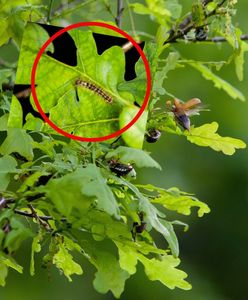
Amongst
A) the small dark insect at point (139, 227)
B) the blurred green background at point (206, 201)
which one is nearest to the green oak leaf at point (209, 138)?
the small dark insect at point (139, 227)

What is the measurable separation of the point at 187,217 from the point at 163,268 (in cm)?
260

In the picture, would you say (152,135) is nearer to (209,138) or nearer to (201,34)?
(209,138)

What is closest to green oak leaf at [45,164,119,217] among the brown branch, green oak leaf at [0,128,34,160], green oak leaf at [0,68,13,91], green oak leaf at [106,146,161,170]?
green oak leaf at [106,146,161,170]

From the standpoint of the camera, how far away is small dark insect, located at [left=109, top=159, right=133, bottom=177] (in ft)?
4.23

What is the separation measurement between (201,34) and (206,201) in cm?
228

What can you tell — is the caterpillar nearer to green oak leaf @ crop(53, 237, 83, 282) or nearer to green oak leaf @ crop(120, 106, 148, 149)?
green oak leaf @ crop(120, 106, 148, 149)

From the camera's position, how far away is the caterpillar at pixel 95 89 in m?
1.33

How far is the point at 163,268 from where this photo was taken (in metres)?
1.37

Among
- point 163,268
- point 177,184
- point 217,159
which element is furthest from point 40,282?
point 163,268

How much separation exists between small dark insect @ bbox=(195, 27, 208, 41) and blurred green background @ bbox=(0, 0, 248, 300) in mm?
1184

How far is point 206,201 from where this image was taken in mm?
3846

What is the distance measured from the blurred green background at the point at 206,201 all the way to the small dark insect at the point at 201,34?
46.6 inches

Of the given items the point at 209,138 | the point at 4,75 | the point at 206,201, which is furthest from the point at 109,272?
the point at 206,201

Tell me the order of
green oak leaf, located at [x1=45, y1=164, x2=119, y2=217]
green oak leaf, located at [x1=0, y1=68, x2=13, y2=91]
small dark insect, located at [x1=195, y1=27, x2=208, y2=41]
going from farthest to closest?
1. small dark insect, located at [x1=195, y1=27, x2=208, y2=41]
2. green oak leaf, located at [x1=0, y1=68, x2=13, y2=91]
3. green oak leaf, located at [x1=45, y1=164, x2=119, y2=217]
